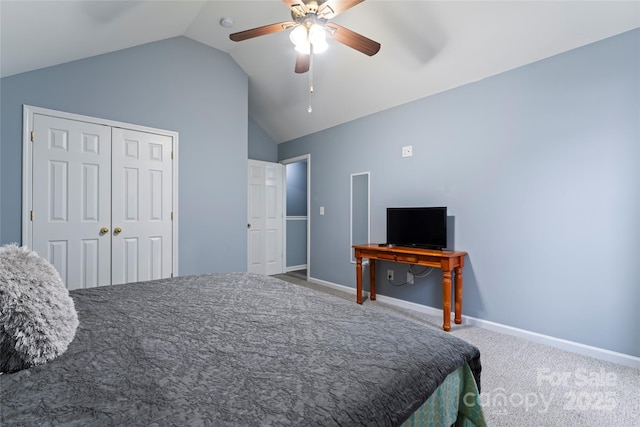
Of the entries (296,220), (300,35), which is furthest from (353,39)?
(296,220)

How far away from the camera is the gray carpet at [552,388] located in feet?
5.37

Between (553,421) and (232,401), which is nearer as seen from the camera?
(232,401)

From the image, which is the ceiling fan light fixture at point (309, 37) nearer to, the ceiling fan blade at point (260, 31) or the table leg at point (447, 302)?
the ceiling fan blade at point (260, 31)

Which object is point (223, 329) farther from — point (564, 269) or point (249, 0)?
point (249, 0)

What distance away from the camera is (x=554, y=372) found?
2.09 metres

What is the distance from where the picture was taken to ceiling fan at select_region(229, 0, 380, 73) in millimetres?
1922

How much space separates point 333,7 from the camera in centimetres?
193

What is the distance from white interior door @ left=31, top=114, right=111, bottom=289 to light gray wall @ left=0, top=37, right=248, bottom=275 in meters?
0.14

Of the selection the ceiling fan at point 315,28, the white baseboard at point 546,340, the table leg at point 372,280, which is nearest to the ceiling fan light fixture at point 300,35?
the ceiling fan at point 315,28

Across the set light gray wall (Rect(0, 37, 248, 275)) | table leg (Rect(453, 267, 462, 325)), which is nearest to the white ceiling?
light gray wall (Rect(0, 37, 248, 275))

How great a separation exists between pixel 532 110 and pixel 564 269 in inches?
54.1

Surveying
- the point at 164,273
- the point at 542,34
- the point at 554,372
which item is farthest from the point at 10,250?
the point at 542,34

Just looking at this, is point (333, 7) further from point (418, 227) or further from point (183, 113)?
point (183, 113)

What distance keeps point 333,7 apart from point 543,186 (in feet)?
7.25
